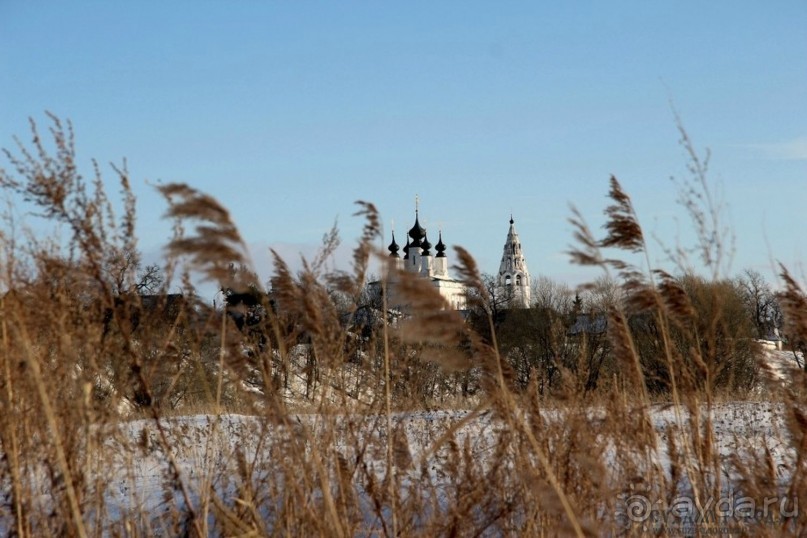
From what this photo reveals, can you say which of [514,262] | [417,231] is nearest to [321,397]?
[417,231]

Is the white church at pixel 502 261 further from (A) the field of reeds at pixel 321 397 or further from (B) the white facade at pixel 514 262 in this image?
(A) the field of reeds at pixel 321 397

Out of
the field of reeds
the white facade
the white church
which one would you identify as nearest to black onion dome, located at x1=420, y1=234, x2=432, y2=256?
the white church

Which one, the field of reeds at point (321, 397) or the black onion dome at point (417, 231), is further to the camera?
the black onion dome at point (417, 231)

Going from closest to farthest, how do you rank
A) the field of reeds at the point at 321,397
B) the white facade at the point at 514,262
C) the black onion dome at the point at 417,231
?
the field of reeds at the point at 321,397 → the black onion dome at the point at 417,231 → the white facade at the point at 514,262

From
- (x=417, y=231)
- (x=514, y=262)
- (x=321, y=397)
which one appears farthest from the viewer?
(x=514, y=262)

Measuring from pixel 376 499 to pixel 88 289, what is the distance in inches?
44.4

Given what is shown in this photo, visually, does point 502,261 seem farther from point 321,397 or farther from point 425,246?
point 321,397

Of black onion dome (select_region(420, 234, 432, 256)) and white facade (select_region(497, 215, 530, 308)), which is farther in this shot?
white facade (select_region(497, 215, 530, 308))

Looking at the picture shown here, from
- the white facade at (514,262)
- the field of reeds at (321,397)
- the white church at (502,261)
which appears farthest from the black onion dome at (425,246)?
the field of reeds at (321,397)

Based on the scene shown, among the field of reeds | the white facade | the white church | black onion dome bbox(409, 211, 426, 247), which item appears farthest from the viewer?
the white facade

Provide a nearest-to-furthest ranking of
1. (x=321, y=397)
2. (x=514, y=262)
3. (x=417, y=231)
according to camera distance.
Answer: (x=321, y=397) → (x=417, y=231) → (x=514, y=262)

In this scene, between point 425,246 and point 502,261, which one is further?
point 502,261

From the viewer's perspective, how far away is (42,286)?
8.04 ft

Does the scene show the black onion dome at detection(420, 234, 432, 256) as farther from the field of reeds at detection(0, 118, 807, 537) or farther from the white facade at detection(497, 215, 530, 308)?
the field of reeds at detection(0, 118, 807, 537)
